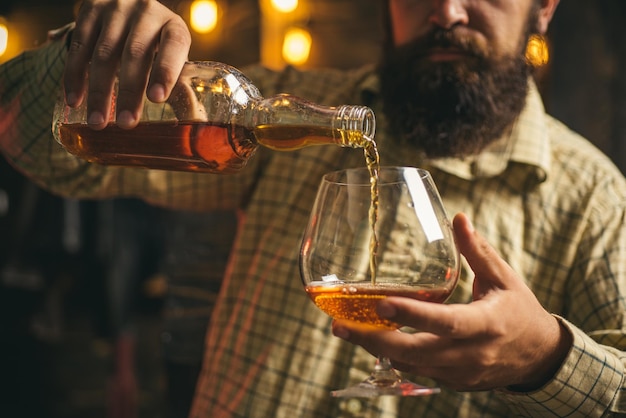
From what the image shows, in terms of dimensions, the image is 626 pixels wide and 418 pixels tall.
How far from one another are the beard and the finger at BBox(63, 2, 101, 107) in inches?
31.9

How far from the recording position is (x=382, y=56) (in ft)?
5.84

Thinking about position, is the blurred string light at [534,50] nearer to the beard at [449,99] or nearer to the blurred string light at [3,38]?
the beard at [449,99]

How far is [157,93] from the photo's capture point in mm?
815

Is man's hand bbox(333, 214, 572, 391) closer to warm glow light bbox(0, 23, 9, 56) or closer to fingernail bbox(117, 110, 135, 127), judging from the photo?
fingernail bbox(117, 110, 135, 127)

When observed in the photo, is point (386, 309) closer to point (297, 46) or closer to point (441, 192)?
point (441, 192)

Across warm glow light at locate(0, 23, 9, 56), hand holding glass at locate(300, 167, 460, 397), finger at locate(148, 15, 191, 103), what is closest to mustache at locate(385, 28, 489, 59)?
hand holding glass at locate(300, 167, 460, 397)

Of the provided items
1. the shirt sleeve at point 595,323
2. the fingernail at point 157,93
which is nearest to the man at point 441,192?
the shirt sleeve at point 595,323

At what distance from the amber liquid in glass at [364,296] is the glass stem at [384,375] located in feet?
0.21

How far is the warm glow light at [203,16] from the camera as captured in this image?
2.50 metres

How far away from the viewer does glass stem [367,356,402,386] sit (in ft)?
3.13

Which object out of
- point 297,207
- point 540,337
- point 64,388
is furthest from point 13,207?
point 540,337

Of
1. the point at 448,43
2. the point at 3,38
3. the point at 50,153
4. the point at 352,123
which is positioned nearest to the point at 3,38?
the point at 3,38

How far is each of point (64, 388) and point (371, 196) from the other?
380 centimetres

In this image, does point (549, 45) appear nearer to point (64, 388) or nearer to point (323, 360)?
point (323, 360)
